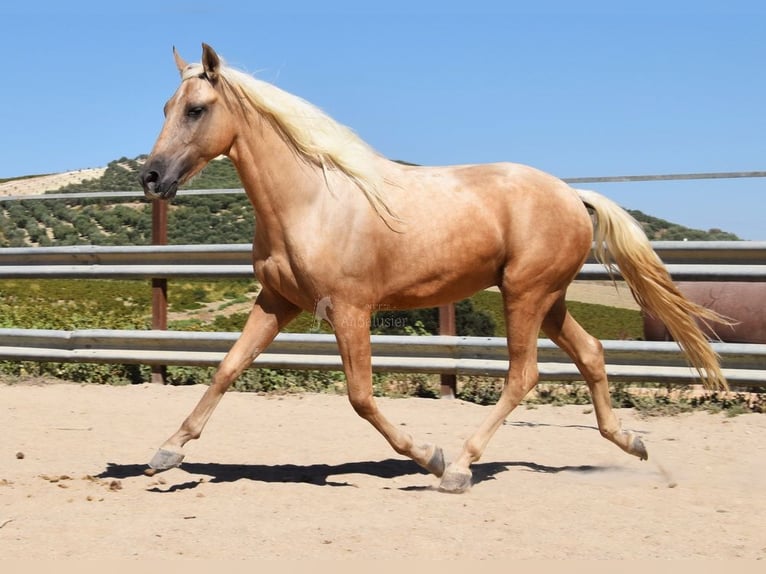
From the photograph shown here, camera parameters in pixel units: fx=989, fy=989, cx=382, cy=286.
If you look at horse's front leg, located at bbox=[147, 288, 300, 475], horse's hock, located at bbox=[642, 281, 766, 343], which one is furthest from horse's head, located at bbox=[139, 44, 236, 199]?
horse's hock, located at bbox=[642, 281, 766, 343]

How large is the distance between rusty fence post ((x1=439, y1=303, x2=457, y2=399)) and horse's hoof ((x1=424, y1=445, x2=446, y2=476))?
2.37 metres

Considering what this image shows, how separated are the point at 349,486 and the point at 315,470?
1.52ft

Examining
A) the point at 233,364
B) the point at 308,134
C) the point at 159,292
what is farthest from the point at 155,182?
the point at 159,292

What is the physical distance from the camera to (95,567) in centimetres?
334

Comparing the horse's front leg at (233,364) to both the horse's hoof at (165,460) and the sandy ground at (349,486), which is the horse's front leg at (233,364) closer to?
the horse's hoof at (165,460)

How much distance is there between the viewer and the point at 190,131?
4.72m

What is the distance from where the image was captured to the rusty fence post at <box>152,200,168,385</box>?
25.5ft

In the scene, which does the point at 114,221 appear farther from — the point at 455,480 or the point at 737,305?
the point at 455,480

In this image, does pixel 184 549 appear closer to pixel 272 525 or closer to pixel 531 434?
pixel 272 525

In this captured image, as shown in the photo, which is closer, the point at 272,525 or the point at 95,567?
the point at 95,567

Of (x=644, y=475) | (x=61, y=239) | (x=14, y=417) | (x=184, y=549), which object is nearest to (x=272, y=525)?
(x=184, y=549)

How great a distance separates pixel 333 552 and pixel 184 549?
0.54 meters

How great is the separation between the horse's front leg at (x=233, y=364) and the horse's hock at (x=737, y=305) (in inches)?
166

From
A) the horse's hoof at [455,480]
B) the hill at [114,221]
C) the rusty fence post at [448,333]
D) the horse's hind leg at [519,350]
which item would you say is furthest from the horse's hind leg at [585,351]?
the hill at [114,221]
